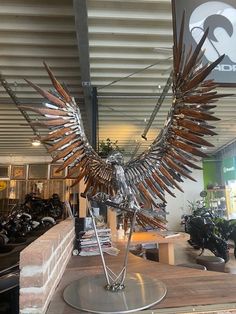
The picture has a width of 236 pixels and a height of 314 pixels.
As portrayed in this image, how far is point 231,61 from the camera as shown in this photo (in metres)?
2.57

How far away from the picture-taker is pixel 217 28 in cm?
262

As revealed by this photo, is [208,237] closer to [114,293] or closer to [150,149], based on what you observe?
[150,149]

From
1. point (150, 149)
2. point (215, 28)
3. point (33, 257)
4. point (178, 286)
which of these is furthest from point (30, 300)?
point (215, 28)

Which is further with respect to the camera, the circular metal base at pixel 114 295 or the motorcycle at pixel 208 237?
the motorcycle at pixel 208 237

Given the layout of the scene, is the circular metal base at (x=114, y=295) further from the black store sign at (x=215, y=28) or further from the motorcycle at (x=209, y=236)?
the motorcycle at (x=209, y=236)

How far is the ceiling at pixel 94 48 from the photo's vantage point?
10.4 ft

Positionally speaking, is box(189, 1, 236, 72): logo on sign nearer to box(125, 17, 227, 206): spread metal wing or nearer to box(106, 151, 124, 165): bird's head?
box(125, 17, 227, 206): spread metal wing

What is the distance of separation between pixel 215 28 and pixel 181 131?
1.60 meters

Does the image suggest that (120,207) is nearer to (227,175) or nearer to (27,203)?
(27,203)

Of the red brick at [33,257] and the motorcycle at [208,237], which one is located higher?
the red brick at [33,257]

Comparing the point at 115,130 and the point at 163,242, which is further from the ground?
the point at 115,130

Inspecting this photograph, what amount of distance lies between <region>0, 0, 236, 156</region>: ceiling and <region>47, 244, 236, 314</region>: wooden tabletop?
53.0 inches

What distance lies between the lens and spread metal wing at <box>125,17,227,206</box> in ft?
5.14

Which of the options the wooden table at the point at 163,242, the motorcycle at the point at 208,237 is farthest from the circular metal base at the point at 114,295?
the motorcycle at the point at 208,237
